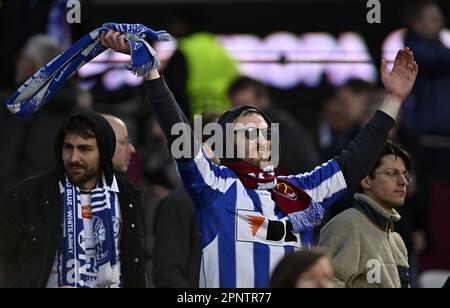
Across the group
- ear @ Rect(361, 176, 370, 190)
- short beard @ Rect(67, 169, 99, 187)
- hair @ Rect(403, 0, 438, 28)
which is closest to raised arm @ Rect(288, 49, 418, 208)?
ear @ Rect(361, 176, 370, 190)

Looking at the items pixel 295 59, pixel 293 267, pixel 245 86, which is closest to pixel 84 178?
pixel 293 267

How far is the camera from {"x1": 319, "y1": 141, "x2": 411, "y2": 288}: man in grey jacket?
29.3 feet

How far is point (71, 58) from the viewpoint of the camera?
355 inches

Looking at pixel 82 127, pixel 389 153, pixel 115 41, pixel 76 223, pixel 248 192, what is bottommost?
pixel 76 223

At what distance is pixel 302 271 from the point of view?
7.45m

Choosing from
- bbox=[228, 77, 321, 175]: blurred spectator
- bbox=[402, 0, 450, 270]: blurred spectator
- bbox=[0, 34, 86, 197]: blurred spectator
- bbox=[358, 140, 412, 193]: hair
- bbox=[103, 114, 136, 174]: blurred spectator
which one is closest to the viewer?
bbox=[358, 140, 412, 193]: hair

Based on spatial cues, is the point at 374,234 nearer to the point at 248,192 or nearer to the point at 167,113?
the point at 248,192

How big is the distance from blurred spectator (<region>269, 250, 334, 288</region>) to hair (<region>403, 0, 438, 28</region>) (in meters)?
6.55

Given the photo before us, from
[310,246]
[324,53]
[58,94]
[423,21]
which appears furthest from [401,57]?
[324,53]

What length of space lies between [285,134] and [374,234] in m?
3.44

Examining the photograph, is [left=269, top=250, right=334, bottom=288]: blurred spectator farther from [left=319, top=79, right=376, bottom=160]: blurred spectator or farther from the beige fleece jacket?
[left=319, top=79, right=376, bottom=160]: blurred spectator

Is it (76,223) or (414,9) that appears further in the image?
(414,9)

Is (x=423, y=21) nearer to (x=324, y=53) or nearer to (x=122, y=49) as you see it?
(x=324, y=53)

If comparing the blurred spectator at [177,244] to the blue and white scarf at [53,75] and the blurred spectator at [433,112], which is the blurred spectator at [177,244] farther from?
the blurred spectator at [433,112]
